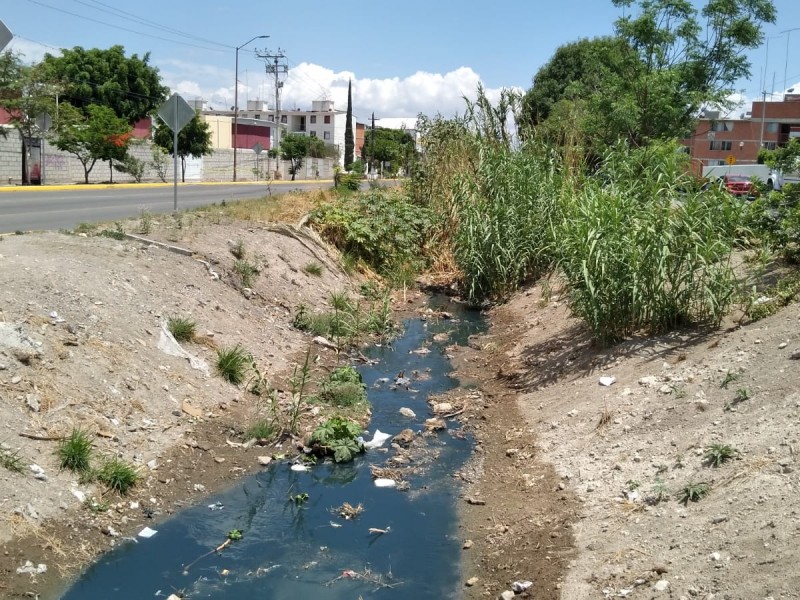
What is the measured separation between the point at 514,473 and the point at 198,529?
2952 mm

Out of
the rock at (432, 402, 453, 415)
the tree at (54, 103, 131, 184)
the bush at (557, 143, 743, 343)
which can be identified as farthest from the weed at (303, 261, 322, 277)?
the tree at (54, 103, 131, 184)

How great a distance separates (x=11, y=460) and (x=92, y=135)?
34137mm

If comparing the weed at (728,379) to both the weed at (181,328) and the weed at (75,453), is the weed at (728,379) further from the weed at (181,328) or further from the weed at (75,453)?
the weed at (181,328)

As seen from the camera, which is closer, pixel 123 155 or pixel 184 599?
pixel 184 599

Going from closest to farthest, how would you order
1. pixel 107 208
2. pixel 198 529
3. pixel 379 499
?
pixel 198 529
pixel 379 499
pixel 107 208

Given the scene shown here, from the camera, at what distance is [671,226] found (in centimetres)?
859

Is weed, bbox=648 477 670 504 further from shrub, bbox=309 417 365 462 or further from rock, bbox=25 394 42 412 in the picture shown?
rock, bbox=25 394 42 412

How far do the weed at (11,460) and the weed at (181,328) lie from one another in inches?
134

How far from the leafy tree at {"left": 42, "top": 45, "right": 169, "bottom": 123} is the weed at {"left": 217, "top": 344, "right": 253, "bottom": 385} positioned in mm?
44476

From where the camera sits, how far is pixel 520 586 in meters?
5.38

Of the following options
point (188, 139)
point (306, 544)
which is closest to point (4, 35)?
point (306, 544)

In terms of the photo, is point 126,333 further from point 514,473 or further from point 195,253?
point 514,473

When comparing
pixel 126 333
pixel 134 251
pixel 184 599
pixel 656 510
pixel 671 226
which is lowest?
pixel 184 599

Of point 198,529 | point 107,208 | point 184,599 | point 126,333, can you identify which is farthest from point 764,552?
point 107,208
